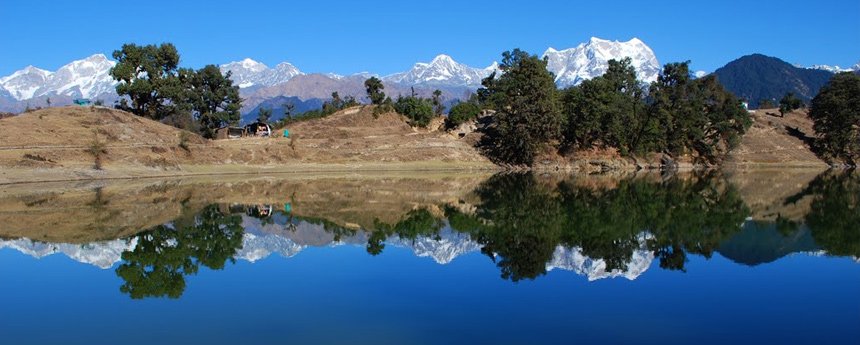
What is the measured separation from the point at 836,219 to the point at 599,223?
1434cm

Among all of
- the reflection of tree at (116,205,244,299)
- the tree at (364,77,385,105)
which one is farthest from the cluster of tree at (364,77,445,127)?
the reflection of tree at (116,205,244,299)

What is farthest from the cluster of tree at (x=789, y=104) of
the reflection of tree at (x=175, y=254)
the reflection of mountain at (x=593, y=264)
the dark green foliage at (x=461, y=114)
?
the reflection of tree at (x=175, y=254)

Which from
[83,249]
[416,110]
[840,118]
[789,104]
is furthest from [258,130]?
[789,104]

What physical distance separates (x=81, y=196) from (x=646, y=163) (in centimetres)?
8555

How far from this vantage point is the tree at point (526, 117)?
102125mm

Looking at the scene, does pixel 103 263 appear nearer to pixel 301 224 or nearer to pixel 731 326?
pixel 301 224

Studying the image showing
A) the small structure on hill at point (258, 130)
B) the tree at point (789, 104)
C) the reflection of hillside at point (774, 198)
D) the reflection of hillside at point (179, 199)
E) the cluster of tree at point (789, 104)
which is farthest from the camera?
the tree at point (789, 104)

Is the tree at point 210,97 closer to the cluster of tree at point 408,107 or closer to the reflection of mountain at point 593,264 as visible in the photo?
the cluster of tree at point 408,107

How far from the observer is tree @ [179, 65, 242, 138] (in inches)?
4628

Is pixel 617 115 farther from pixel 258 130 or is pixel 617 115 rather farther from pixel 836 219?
pixel 836 219

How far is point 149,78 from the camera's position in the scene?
111 meters

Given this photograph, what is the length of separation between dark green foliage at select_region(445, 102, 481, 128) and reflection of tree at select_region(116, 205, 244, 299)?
271 feet

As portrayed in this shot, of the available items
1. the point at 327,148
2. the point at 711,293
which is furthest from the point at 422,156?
the point at 711,293

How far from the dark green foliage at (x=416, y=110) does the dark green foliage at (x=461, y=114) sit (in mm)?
4785
